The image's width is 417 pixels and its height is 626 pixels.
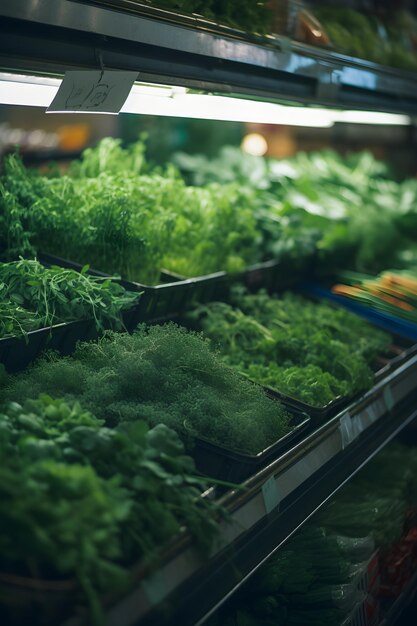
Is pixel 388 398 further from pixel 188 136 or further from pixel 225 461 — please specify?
pixel 188 136

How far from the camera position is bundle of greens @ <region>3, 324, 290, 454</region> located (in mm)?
1590

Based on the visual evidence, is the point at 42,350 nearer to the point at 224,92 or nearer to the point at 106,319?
the point at 106,319

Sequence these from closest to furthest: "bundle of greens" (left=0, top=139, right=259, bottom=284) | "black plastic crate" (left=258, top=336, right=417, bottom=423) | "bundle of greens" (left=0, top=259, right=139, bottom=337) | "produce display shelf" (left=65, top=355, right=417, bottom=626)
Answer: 1. "produce display shelf" (left=65, top=355, right=417, bottom=626)
2. "bundle of greens" (left=0, top=259, right=139, bottom=337)
3. "black plastic crate" (left=258, top=336, right=417, bottom=423)
4. "bundle of greens" (left=0, top=139, right=259, bottom=284)

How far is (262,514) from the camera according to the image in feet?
5.20

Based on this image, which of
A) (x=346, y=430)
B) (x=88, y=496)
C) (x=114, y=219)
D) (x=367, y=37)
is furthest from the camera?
(x=367, y=37)

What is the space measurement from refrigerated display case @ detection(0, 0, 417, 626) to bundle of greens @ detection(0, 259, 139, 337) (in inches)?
18.8

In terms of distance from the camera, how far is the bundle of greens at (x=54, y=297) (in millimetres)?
1824

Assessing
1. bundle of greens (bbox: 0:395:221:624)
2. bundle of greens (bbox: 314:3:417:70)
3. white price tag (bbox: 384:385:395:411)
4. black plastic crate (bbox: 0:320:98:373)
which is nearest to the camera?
bundle of greens (bbox: 0:395:221:624)

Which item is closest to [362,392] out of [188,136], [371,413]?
[371,413]

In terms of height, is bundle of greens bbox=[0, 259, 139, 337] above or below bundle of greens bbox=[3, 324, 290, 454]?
above

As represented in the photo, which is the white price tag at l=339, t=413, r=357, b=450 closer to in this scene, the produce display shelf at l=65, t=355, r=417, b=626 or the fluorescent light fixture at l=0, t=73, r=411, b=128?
the produce display shelf at l=65, t=355, r=417, b=626

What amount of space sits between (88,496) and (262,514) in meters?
0.56

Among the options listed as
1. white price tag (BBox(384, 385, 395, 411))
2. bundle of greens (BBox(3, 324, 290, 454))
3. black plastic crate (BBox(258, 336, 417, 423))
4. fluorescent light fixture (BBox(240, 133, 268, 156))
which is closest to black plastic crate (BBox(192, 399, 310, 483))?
bundle of greens (BBox(3, 324, 290, 454))

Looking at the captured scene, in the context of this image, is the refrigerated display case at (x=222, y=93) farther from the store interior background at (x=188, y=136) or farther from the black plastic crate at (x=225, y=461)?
the store interior background at (x=188, y=136)
